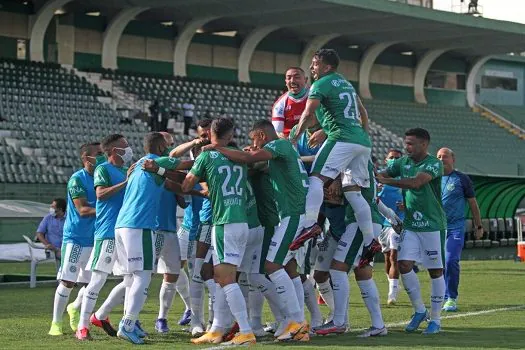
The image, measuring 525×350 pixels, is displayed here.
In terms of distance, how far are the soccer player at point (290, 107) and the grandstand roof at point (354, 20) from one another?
33.3m

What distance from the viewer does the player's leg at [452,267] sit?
645 inches

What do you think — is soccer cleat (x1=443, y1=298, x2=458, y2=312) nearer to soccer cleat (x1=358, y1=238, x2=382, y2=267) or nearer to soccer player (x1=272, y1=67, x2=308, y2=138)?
soccer cleat (x1=358, y1=238, x2=382, y2=267)

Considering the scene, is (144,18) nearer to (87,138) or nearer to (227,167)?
(87,138)

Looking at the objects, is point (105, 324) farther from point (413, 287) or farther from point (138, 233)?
point (413, 287)

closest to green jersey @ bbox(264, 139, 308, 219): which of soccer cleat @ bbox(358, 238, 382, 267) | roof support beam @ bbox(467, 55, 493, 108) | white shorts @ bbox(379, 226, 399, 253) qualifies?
soccer cleat @ bbox(358, 238, 382, 267)

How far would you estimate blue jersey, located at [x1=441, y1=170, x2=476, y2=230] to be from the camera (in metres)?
16.9

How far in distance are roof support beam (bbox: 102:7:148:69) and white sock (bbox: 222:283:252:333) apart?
37295 millimetres

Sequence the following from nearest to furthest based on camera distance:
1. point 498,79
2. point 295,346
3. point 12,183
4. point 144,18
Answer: point 295,346 < point 12,183 < point 144,18 < point 498,79

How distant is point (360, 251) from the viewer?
12992 millimetres

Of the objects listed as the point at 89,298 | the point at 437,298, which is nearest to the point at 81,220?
the point at 89,298

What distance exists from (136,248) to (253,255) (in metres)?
1.15

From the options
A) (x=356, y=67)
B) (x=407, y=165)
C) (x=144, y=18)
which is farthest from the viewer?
(x=356, y=67)

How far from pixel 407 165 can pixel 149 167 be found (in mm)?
3032

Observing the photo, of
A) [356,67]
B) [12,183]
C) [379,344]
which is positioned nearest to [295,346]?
[379,344]
